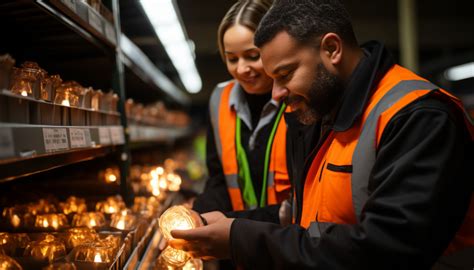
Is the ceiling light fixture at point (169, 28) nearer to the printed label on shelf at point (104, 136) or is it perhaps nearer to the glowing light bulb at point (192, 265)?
the printed label on shelf at point (104, 136)

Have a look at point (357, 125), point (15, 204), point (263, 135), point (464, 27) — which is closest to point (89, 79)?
point (15, 204)

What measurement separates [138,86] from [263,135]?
7.49 ft

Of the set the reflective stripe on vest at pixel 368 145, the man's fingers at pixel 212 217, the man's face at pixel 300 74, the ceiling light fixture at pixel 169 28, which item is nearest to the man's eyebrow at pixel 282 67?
the man's face at pixel 300 74

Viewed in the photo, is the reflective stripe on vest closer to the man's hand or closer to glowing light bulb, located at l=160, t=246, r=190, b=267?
the man's hand

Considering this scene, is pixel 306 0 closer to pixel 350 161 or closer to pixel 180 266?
pixel 350 161

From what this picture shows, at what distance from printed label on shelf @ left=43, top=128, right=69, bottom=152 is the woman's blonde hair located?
3.47ft

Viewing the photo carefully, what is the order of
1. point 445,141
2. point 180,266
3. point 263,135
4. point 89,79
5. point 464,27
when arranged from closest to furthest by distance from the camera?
point 445,141 < point 180,266 < point 263,135 < point 89,79 < point 464,27

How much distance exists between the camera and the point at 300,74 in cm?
140

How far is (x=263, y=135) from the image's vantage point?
2205 millimetres

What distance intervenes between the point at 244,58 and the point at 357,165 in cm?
96

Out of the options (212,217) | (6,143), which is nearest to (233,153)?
(212,217)

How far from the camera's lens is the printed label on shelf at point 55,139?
45.4 inches

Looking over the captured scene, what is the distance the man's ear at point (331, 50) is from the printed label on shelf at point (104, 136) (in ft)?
3.30

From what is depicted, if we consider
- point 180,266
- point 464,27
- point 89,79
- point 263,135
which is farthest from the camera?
point 464,27
